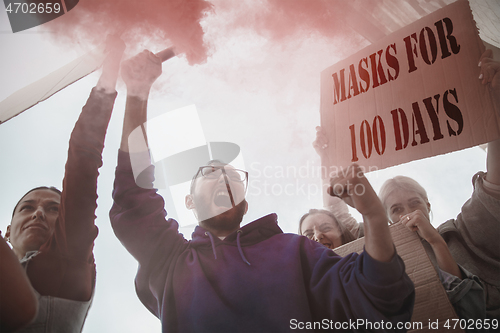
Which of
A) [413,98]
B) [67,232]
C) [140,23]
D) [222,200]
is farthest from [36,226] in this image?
[413,98]

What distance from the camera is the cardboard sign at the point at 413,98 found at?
1.22m

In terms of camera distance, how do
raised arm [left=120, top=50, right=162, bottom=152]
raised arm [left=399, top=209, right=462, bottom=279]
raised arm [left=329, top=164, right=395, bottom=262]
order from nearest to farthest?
raised arm [left=329, top=164, right=395, bottom=262] → raised arm [left=399, top=209, right=462, bottom=279] → raised arm [left=120, top=50, right=162, bottom=152]

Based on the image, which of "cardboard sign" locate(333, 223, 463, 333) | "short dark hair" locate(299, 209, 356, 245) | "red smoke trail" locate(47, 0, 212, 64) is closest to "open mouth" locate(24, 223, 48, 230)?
"red smoke trail" locate(47, 0, 212, 64)

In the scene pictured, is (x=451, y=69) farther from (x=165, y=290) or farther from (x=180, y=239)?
(x=165, y=290)

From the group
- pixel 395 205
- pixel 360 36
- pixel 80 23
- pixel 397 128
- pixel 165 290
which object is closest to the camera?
pixel 165 290

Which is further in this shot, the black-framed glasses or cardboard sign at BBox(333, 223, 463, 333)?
the black-framed glasses

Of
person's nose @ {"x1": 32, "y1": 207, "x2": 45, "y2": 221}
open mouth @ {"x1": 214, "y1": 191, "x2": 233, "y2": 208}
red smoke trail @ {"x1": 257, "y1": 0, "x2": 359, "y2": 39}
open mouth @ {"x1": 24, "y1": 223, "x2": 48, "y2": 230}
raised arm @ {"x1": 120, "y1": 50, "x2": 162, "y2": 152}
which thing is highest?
red smoke trail @ {"x1": 257, "y1": 0, "x2": 359, "y2": 39}

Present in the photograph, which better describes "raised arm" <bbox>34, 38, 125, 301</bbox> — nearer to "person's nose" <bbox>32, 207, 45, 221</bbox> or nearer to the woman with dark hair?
the woman with dark hair

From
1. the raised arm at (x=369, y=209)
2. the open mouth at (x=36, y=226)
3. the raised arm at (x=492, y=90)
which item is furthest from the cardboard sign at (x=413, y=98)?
the open mouth at (x=36, y=226)

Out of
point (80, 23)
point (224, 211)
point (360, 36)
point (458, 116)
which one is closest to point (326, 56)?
point (360, 36)

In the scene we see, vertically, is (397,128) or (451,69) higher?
(451,69)

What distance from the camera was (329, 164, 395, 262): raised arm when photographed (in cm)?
89

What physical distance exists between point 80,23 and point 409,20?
203 cm

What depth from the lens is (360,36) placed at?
2.16 metres
